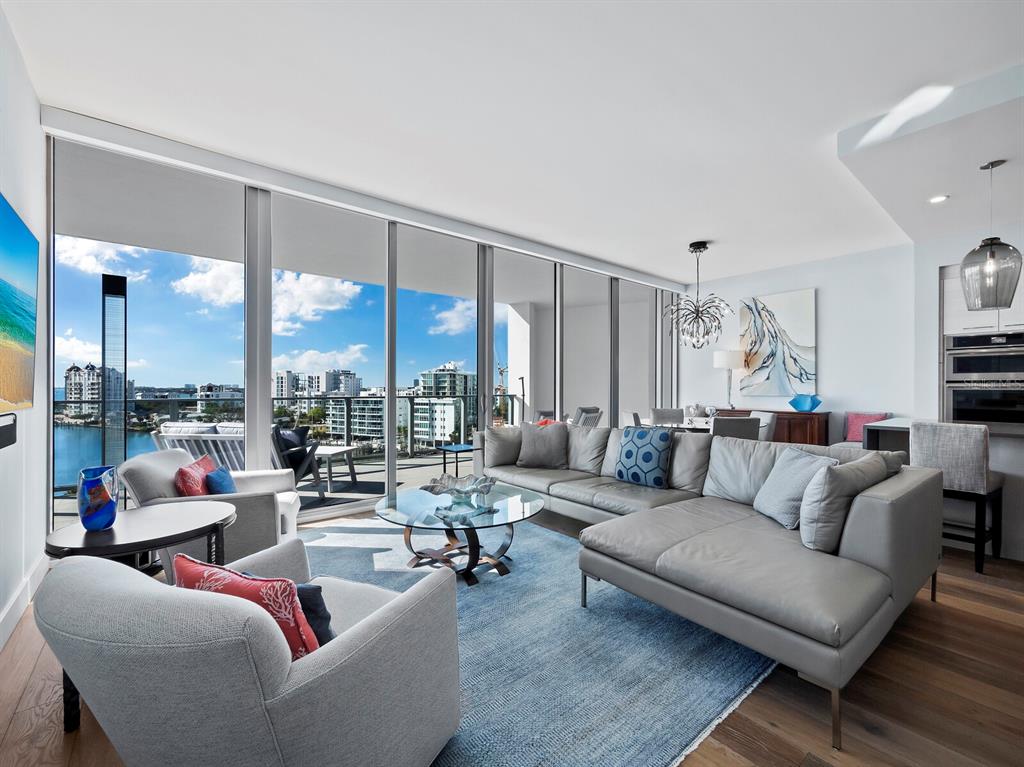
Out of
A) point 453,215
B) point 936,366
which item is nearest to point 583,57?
point 453,215

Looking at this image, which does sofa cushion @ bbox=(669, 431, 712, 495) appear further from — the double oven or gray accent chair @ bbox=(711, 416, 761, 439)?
the double oven

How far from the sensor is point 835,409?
6195 mm

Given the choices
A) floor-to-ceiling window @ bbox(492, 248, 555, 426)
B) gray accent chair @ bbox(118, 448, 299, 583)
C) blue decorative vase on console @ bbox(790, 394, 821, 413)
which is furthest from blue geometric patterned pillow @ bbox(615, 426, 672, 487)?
blue decorative vase on console @ bbox(790, 394, 821, 413)

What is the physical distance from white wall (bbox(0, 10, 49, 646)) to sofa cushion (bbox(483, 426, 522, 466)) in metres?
2.98

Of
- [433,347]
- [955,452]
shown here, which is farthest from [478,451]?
[955,452]

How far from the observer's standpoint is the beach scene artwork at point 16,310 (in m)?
2.00

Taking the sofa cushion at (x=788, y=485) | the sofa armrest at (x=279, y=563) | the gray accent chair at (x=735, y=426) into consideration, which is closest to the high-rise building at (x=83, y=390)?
the sofa armrest at (x=279, y=563)

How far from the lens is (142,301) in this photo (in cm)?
346

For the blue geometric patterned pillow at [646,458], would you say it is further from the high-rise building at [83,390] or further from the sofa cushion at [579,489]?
the high-rise building at [83,390]

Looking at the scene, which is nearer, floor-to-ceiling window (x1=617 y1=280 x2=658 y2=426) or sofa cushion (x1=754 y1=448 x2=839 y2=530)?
sofa cushion (x1=754 y1=448 x2=839 y2=530)

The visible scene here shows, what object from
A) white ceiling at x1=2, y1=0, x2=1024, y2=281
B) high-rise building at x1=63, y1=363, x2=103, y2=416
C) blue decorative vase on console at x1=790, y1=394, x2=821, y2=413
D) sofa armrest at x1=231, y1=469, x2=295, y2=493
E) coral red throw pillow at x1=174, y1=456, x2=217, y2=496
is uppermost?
white ceiling at x1=2, y1=0, x2=1024, y2=281

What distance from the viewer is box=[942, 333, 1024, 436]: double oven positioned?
172 inches

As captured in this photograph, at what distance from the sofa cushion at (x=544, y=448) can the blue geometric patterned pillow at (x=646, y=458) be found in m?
0.71

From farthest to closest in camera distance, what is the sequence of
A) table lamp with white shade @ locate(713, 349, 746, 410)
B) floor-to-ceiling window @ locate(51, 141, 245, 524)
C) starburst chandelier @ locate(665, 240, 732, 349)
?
table lamp with white shade @ locate(713, 349, 746, 410) → starburst chandelier @ locate(665, 240, 732, 349) → floor-to-ceiling window @ locate(51, 141, 245, 524)
